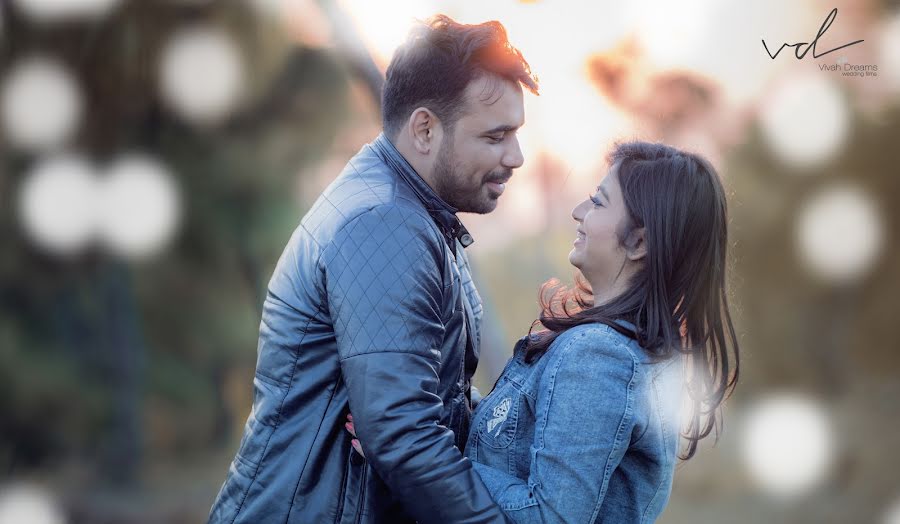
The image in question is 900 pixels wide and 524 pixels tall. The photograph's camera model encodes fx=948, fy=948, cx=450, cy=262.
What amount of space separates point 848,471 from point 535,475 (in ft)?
32.9

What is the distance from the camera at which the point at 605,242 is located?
2.32 meters

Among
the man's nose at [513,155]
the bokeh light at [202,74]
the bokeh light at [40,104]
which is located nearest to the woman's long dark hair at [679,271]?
the man's nose at [513,155]

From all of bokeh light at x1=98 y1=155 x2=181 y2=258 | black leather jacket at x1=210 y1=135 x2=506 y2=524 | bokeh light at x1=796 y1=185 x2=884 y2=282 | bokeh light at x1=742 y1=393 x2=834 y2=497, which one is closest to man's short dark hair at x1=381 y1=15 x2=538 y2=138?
black leather jacket at x1=210 y1=135 x2=506 y2=524

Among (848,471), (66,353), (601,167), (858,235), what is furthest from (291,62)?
(601,167)

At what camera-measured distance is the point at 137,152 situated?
11.5 metres

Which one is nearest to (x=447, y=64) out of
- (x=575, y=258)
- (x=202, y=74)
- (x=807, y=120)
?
(x=575, y=258)

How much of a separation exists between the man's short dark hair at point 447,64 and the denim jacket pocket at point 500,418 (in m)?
0.67

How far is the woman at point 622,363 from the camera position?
2033 millimetres

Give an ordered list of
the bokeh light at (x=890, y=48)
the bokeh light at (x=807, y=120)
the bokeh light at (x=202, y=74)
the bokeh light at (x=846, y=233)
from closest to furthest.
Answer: the bokeh light at (x=890, y=48) < the bokeh light at (x=202, y=74) < the bokeh light at (x=807, y=120) < the bokeh light at (x=846, y=233)

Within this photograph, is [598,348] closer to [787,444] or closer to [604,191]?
[604,191]

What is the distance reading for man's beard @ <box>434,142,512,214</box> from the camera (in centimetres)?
233

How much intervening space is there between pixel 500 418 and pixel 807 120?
10.8 metres

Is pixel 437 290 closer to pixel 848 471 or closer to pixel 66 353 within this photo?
pixel 848 471

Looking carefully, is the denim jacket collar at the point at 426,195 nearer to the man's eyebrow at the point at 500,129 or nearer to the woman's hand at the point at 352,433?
the man's eyebrow at the point at 500,129
